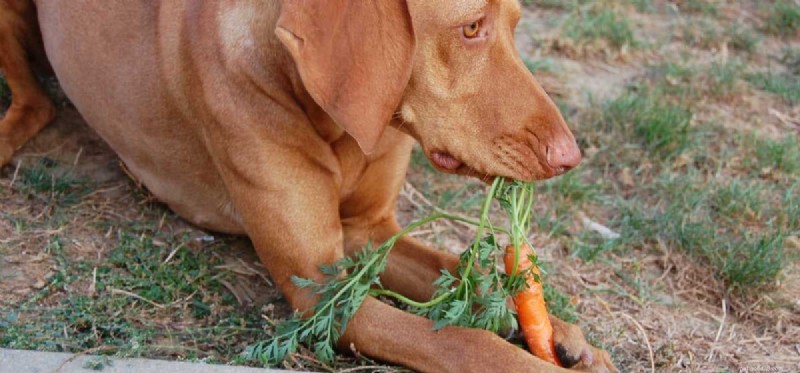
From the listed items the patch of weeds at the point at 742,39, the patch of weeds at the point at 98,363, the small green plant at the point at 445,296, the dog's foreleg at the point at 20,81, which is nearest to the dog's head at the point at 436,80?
the small green plant at the point at 445,296

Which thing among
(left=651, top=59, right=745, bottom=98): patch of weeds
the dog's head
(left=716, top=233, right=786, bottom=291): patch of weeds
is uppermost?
the dog's head

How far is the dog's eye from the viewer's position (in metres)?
3.03

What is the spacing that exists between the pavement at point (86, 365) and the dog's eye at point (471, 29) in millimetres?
1082

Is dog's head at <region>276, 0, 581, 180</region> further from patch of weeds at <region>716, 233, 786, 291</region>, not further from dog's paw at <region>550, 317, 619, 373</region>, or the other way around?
patch of weeds at <region>716, 233, 786, 291</region>

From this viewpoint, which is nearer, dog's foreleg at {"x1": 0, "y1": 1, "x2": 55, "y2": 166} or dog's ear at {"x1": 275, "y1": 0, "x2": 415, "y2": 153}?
dog's ear at {"x1": 275, "y1": 0, "x2": 415, "y2": 153}

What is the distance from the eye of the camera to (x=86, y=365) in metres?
2.92

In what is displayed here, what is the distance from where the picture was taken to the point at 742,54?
595 centimetres

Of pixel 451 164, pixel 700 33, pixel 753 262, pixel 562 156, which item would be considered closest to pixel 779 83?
pixel 700 33

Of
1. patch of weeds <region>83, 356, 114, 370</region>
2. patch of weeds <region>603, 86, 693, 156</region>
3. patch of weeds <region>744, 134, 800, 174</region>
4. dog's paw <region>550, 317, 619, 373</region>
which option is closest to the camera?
patch of weeds <region>83, 356, 114, 370</region>

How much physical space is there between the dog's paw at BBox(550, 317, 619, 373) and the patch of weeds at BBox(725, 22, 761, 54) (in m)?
3.07

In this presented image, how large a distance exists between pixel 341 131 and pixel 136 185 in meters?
1.28

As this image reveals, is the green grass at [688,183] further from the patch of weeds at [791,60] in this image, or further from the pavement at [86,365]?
the pavement at [86,365]

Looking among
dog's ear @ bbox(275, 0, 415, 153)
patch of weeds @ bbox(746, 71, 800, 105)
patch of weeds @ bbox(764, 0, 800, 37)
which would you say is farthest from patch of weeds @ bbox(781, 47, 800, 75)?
dog's ear @ bbox(275, 0, 415, 153)

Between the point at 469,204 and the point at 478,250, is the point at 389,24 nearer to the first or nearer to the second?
the point at 478,250
